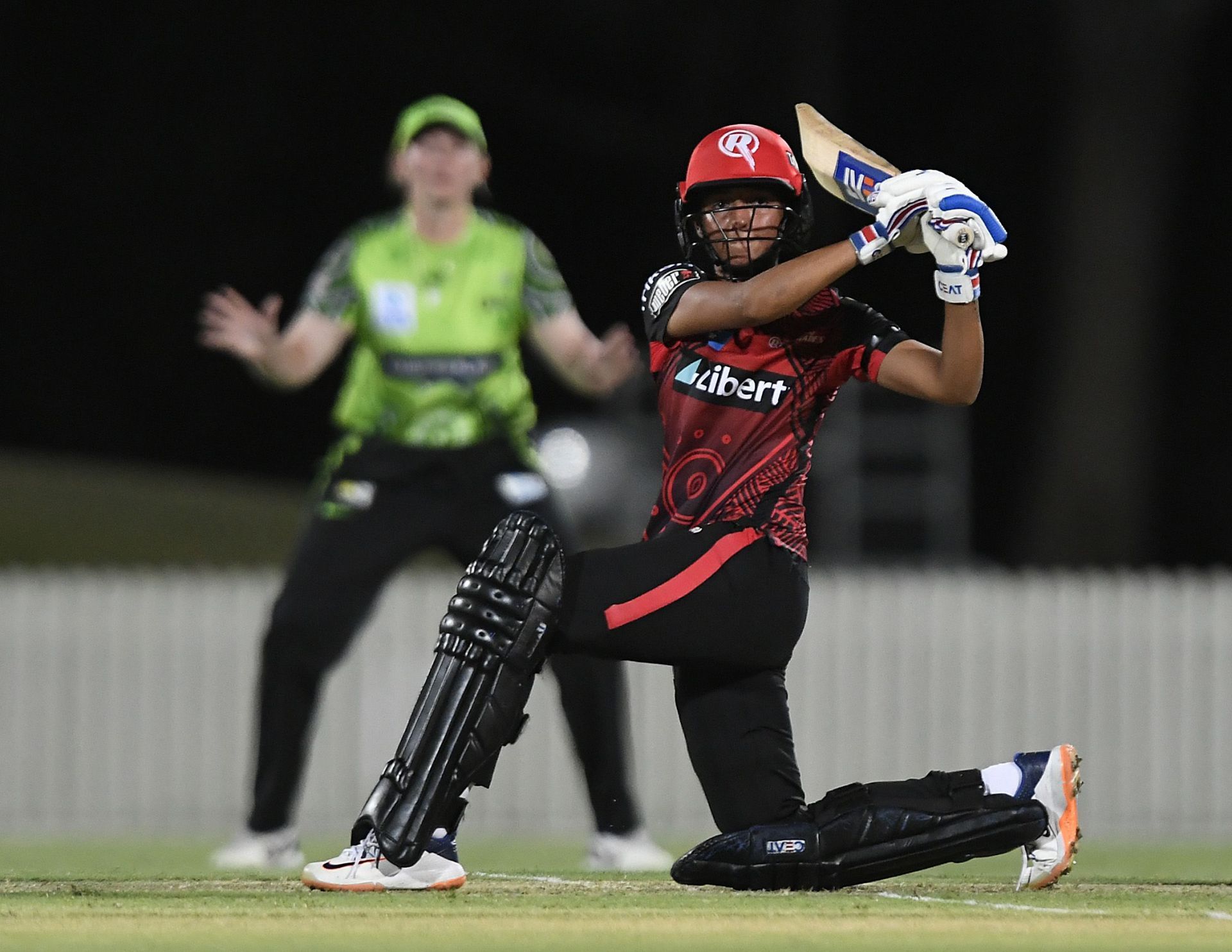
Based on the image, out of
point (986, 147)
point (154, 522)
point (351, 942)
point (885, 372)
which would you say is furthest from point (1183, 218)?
point (351, 942)

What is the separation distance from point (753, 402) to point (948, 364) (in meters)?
0.44

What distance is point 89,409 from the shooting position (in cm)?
2139

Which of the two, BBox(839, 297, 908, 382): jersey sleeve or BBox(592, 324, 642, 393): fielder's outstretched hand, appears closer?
BBox(839, 297, 908, 382): jersey sleeve

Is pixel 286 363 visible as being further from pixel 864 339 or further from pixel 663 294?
pixel 864 339

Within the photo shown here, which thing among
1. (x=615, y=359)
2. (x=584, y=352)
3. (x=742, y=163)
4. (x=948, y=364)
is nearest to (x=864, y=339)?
(x=948, y=364)

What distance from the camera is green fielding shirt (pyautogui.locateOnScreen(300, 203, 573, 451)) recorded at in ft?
21.8

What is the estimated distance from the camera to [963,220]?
4.71m

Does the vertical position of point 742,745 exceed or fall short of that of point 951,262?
it falls short

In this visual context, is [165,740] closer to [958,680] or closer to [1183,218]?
[958,680]

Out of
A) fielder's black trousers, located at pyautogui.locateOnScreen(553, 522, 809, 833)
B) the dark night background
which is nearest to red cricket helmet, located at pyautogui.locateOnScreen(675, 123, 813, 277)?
fielder's black trousers, located at pyautogui.locateOnScreen(553, 522, 809, 833)

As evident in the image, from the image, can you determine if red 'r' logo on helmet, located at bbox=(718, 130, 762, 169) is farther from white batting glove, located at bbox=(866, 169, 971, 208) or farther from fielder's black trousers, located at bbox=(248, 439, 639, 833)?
fielder's black trousers, located at bbox=(248, 439, 639, 833)

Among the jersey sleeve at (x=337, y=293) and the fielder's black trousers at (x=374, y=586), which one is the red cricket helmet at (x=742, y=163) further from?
the jersey sleeve at (x=337, y=293)

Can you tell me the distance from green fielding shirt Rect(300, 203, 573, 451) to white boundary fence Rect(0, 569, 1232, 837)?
403 centimetres

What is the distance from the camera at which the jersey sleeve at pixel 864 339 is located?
5004 millimetres
